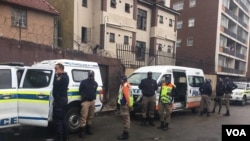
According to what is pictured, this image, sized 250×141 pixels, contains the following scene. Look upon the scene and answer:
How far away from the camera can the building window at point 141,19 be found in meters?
29.0

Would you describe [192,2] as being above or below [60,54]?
above

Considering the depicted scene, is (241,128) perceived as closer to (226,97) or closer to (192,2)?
(226,97)

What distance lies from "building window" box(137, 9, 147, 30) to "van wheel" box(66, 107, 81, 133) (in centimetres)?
2136

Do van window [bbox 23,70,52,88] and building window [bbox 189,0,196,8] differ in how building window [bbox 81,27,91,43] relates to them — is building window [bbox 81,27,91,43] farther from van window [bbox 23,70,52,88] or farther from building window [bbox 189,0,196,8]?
building window [bbox 189,0,196,8]

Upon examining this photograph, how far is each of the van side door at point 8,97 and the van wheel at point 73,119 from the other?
4.98 feet

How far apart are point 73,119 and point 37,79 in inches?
62.7

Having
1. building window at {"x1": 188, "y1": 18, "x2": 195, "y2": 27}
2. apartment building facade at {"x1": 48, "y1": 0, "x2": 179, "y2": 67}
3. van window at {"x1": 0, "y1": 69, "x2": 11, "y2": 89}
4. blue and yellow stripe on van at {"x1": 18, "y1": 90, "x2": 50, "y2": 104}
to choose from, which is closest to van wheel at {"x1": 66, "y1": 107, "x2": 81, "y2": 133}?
blue and yellow stripe on van at {"x1": 18, "y1": 90, "x2": 50, "y2": 104}

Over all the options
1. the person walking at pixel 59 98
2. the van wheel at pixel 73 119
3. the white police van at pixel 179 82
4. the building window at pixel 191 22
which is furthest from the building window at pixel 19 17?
the building window at pixel 191 22

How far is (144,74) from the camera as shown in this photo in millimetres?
12312

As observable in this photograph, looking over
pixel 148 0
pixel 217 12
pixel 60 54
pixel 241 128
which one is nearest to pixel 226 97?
pixel 60 54

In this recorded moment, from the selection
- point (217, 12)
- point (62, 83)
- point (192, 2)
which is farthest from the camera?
point (192, 2)

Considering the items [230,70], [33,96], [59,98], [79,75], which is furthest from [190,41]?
[59,98]

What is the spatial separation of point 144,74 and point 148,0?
18530 mm

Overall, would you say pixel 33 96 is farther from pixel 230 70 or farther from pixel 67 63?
pixel 230 70
